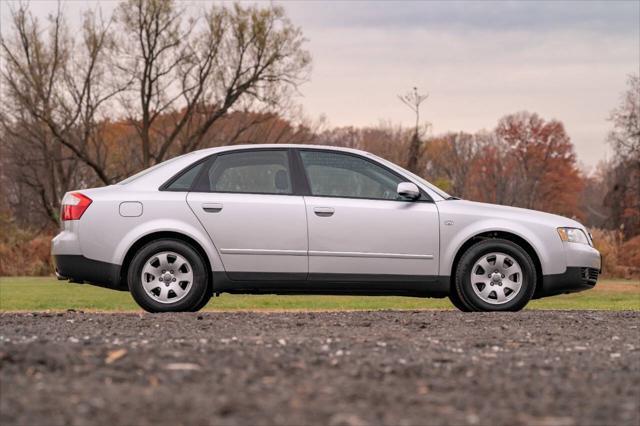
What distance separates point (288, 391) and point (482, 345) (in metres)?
2.44

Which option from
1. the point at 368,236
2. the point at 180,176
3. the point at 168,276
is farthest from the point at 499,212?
the point at 168,276

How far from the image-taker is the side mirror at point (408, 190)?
9.45 meters

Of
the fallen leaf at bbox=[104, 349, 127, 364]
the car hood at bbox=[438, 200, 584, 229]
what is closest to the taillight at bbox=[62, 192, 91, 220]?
the car hood at bbox=[438, 200, 584, 229]

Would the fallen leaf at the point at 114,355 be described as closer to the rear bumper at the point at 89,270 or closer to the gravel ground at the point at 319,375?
the gravel ground at the point at 319,375

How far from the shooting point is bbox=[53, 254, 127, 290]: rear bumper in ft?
31.0

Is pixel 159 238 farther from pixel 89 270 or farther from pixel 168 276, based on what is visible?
pixel 89 270

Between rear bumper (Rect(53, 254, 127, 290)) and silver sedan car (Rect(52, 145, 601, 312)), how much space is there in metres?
0.01

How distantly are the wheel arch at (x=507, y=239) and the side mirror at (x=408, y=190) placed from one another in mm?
699

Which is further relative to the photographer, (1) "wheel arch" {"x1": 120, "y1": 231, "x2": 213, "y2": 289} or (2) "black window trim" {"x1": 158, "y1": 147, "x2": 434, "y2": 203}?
(2) "black window trim" {"x1": 158, "y1": 147, "x2": 434, "y2": 203}

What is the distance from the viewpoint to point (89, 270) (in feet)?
31.3

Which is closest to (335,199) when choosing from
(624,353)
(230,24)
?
(624,353)

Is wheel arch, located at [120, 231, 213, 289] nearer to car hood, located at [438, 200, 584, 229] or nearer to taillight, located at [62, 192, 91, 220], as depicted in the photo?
taillight, located at [62, 192, 91, 220]

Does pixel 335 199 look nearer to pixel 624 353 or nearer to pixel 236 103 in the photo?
pixel 624 353

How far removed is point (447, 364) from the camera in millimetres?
5883
